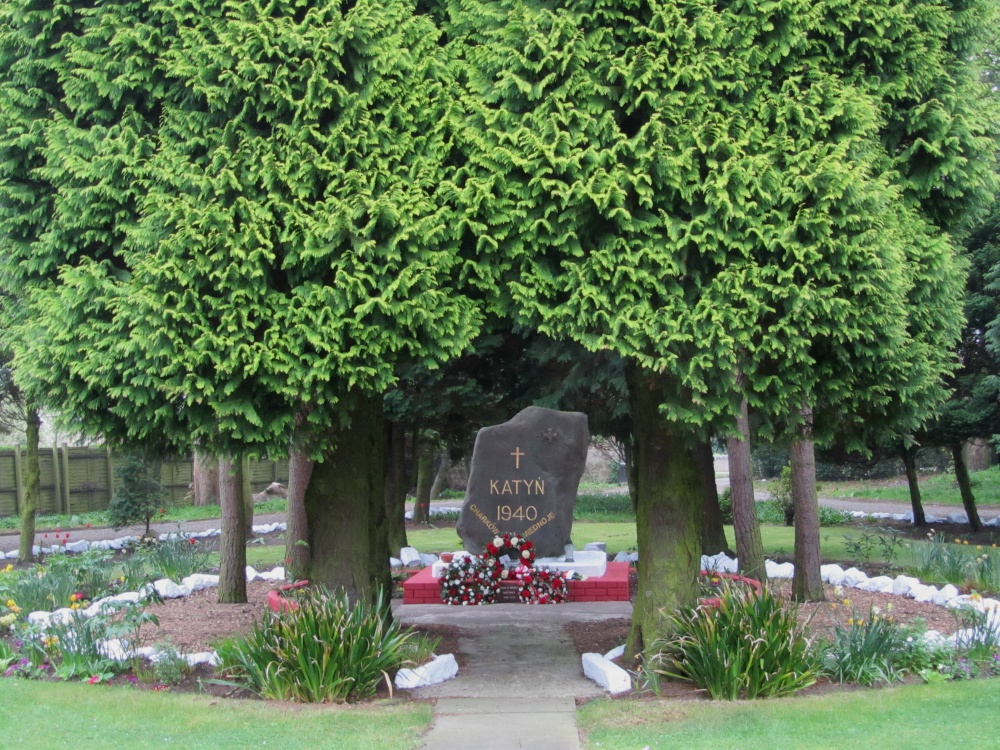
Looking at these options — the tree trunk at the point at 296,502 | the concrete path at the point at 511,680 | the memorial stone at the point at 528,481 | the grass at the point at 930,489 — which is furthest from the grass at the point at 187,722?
the grass at the point at 930,489

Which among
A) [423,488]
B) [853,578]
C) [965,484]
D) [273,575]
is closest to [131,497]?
[273,575]

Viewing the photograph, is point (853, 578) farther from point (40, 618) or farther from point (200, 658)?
point (40, 618)

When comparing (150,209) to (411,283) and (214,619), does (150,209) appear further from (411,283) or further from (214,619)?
(214,619)

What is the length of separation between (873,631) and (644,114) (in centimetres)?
438

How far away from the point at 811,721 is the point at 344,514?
4.12m

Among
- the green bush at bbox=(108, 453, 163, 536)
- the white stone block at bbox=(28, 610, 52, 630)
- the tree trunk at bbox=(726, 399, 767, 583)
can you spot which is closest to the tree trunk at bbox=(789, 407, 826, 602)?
the tree trunk at bbox=(726, 399, 767, 583)

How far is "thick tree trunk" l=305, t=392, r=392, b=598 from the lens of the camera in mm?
8320

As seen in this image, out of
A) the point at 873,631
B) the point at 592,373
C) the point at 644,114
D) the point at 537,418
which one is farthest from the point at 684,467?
the point at 592,373

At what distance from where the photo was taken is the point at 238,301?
22.1 ft

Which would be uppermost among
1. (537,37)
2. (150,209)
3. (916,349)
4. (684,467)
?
(537,37)

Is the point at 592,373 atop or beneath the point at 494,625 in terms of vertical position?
atop

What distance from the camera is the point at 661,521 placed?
813 centimetres

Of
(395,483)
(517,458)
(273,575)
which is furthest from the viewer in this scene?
(395,483)

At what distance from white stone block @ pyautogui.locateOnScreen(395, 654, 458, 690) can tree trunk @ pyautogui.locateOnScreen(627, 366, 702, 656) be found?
5.16 feet
